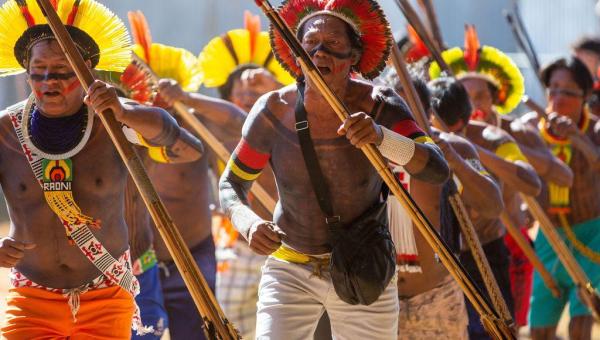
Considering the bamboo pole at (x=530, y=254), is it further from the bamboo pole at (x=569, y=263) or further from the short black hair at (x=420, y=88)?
the short black hair at (x=420, y=88)

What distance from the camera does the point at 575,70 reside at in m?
9.40

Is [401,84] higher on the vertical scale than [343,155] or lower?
higher

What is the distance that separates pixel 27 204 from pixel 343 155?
1404 mm

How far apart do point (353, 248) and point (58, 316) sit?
4.30 ft

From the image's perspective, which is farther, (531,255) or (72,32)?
(531,255)

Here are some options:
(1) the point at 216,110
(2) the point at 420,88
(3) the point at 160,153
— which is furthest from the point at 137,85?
(2) the point at 420,88

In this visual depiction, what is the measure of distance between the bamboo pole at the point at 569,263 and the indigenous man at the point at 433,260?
2127 millimetres

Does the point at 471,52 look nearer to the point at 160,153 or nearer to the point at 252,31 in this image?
the point at 252,31

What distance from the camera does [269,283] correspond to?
5.35 meters

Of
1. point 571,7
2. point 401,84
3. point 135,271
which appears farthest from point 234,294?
point 571,7

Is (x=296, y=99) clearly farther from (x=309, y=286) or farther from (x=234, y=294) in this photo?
(x=234, y=294)

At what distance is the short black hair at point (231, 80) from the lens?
29.2 ft

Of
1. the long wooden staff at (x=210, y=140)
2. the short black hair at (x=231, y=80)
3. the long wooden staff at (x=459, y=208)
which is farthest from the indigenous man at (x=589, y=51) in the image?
the long wooden staff at (x=459, y=208)

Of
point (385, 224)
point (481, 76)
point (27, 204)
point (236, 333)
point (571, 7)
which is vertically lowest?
point (236, 333)
